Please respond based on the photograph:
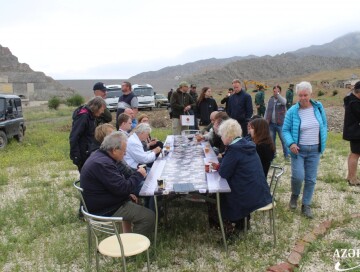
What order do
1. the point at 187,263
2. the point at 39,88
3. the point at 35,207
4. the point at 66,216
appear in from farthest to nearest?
1. the point at 39,88
2. the point at 35,207
3. the point at 66,216
4. the point at 187,263

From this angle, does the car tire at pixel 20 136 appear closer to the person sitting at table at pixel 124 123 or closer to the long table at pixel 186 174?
the long table at pixel 186 174

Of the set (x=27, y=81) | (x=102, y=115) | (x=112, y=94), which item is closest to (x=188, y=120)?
(x=102, y=115)

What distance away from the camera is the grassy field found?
3639 mm

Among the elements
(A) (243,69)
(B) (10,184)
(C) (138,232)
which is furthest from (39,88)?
(C) (138,232)

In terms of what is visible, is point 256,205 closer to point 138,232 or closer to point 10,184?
point 138,232

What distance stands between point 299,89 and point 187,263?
2531mm

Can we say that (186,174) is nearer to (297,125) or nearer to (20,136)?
(297,125)

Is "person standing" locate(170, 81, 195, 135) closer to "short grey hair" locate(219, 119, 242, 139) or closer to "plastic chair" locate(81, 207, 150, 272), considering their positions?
"short grey hair" locate(219, 119, 242, 139)

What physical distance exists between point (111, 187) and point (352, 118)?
4257 mm

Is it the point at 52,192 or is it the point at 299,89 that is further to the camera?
the point at 52,192

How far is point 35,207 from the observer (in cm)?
556

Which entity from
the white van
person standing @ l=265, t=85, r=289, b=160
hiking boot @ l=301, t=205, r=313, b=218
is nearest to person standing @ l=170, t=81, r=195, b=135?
person standing @ l=265, t=85, r=289, b=160

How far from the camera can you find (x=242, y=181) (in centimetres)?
371

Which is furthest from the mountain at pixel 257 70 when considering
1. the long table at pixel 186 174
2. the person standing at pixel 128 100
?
the long table at pixel 186 174
